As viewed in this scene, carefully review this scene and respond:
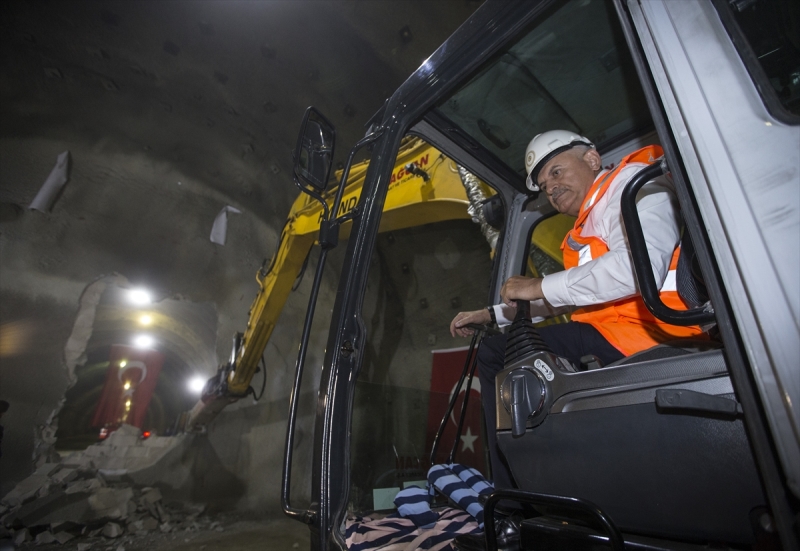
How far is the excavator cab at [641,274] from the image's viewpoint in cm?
63

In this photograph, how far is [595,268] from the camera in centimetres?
119

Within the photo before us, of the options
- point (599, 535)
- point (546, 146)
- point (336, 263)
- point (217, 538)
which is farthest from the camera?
point (336, 263)

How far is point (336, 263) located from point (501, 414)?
19.3 feet

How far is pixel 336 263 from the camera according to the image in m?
6.89

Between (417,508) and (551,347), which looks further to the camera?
(417,508)

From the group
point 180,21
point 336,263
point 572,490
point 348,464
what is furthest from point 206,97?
point 572,490

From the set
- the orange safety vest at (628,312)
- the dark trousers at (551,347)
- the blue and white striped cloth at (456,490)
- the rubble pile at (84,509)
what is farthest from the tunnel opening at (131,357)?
the orange safety vest at (628,312)

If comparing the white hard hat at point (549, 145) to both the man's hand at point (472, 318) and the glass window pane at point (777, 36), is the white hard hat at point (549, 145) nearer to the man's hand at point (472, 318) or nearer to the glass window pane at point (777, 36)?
the glass window pane at point (777, 36)

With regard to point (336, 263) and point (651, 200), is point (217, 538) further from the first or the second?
point (651, 200)

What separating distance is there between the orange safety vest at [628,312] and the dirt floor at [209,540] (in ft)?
14.6

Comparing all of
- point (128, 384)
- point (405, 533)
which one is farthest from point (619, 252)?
point (128, 384)

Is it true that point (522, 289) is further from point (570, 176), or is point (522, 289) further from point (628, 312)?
point (570, 176)

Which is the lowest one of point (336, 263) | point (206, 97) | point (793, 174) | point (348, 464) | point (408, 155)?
point (348, 464)

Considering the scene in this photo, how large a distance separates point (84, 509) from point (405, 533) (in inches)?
213
